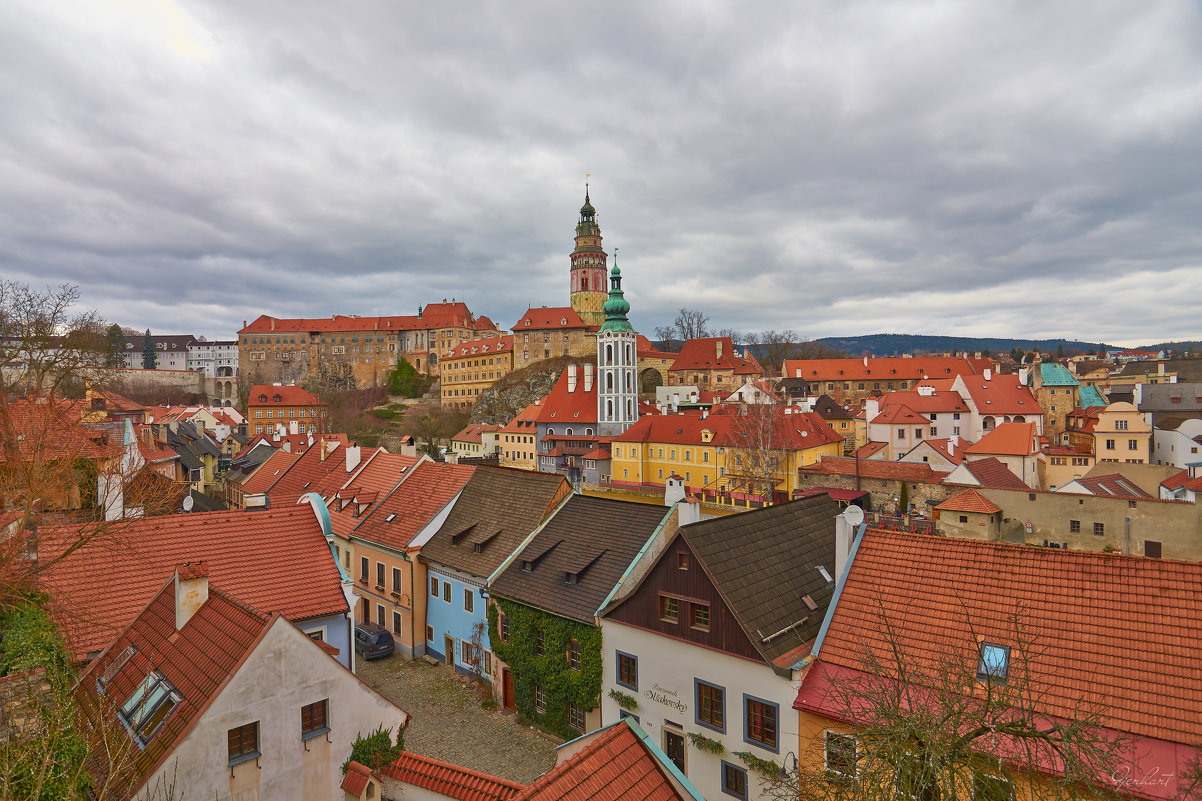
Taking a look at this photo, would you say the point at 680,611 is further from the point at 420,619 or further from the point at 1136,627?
the point at 420,619

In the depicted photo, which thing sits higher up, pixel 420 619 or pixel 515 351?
pixel 515 351

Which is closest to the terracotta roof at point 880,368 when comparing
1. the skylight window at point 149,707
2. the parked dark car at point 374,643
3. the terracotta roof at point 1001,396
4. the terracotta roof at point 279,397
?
the terracotta roof at point 1001,396

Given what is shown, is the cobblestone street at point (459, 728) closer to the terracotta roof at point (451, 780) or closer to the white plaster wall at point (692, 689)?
the white plaster wall at point (692, 689)

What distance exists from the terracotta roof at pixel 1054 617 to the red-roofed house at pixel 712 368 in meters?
73.2

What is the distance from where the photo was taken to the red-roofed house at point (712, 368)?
87000 millimetres

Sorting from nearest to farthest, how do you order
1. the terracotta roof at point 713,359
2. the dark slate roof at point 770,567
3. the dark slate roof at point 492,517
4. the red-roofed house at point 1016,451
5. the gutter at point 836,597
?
the gutter at point 836,597 < the dark slate roof at point 770,567 < the dark slate roof at point 492,517 < the red-roofed house at point 1016,451 < the terracotta roof at point 713,359

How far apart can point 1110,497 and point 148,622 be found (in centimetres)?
3643

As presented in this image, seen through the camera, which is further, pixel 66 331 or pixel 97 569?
pixel 66 331

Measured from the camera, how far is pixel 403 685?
19703 millimetres

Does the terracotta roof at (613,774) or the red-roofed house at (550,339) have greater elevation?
the red-roofed house at (550,339)

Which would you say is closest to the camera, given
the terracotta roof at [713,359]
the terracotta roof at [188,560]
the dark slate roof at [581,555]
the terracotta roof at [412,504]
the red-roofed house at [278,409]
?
the terracotta roof at [188,560]

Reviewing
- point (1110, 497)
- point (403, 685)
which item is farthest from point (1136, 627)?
point (1110, 497)

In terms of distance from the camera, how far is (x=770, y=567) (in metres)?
14.6

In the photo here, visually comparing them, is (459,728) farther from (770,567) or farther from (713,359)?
(713,359)
